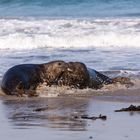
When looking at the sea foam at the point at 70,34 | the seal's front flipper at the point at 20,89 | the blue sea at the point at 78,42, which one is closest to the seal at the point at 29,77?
the seal's front flipper at the point at 20,89

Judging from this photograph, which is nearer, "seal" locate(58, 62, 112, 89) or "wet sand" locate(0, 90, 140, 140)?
"wet sand" locate(0, 90, 140, 140)

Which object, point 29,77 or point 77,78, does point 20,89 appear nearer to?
point 29,77

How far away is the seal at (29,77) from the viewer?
8.89 meters

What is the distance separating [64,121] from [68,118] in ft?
0.69

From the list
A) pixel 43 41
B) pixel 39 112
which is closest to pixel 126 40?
pixel 43 41

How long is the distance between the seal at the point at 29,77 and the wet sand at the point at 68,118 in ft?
1.07

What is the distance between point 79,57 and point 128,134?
758cm

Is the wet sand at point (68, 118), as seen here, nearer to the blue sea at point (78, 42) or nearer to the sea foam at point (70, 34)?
the blue sea at point (78, 42)

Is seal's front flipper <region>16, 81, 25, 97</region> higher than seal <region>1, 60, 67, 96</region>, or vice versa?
seal <region>1, 60, 67, 96</region>

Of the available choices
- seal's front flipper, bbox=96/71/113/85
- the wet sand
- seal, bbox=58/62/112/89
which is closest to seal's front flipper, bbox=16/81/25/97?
the wet sand

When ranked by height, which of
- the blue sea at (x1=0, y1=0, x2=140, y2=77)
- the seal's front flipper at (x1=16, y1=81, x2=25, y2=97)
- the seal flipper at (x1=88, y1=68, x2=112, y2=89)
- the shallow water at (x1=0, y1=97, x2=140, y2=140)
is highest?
the blue sea at (x1=0, y1=0, x2=140, y2=77)

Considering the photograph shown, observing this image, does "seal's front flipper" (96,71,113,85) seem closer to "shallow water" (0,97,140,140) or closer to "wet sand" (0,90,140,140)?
"wet sand" (0,90,140,140)

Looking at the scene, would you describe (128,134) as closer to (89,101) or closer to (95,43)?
(89,101)

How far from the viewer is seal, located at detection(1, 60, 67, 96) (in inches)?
350
